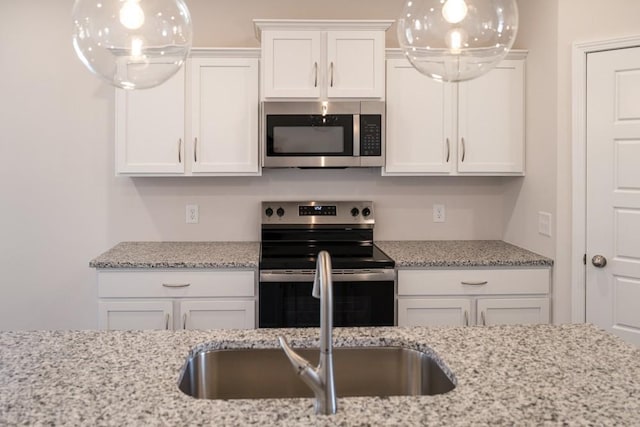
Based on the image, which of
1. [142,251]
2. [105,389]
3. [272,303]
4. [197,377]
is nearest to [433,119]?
[272,303]

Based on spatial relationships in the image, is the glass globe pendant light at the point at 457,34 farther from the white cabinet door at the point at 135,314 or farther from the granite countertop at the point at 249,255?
the white cabinet door at the point at 135,314

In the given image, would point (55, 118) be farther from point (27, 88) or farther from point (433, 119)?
point (433, 119)

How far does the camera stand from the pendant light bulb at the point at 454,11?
4.34 feet

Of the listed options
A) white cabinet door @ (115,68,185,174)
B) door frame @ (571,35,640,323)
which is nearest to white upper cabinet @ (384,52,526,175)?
door frame @ (571,35,640,323)

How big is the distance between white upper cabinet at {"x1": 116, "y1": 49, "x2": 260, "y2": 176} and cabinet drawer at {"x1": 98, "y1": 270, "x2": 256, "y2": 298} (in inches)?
25.4

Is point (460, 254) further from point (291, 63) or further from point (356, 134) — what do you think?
point (291, 63)

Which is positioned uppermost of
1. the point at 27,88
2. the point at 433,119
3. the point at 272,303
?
the point at 27,88

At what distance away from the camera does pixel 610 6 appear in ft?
8.40

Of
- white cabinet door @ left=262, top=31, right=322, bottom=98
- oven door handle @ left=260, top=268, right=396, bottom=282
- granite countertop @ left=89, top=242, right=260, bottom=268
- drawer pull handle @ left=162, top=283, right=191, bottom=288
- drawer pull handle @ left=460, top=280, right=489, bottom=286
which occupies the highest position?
white cabinet door @ left=262, top=31, right=322, bottom=98

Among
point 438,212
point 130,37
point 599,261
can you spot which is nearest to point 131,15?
point 130,37

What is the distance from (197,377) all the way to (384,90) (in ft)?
6.98

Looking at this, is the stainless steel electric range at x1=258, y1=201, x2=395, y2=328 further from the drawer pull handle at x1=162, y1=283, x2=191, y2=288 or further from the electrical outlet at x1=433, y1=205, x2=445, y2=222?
the electrical outlet at x1=433, y1=205, x2=445, y2=222

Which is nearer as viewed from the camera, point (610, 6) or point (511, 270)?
point (610, 6)

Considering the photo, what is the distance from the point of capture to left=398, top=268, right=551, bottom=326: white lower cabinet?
2.79 meters
